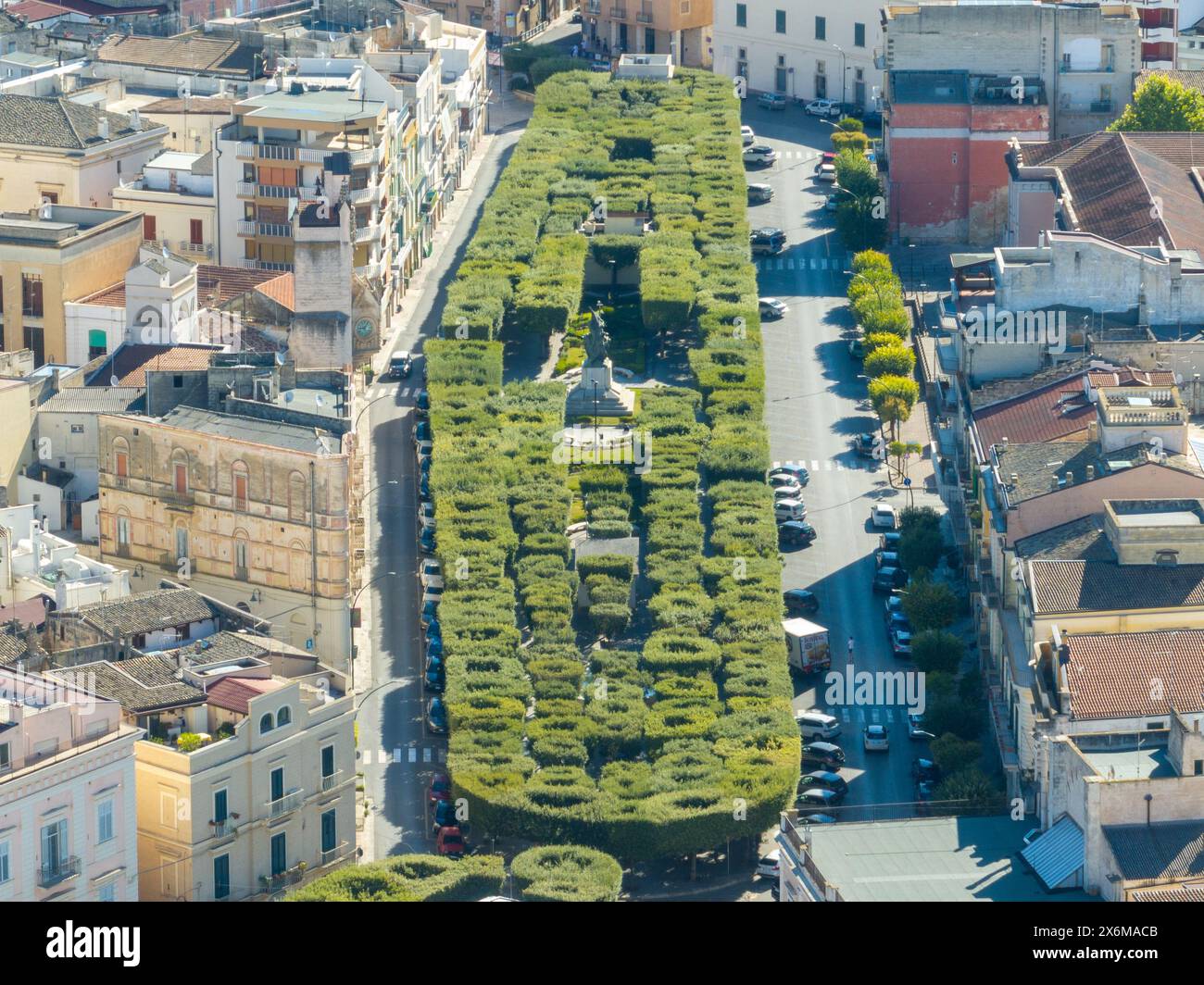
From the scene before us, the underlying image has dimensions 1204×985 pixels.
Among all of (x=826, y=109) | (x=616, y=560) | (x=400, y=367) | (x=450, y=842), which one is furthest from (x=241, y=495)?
(x=826, y=109)

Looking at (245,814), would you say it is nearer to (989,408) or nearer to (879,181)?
(989,408)

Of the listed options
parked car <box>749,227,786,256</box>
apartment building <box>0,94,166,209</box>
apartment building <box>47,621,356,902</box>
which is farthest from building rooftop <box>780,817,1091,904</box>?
parked car <box>749,227,786,256</box>

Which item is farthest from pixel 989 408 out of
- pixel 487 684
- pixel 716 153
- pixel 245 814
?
pixel 716 153

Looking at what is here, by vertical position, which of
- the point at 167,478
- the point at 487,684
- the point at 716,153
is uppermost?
the point at 716,153

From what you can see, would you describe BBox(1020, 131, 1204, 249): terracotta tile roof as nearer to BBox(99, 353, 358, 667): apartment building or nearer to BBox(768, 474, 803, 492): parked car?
BBox(768, 474, 803, 492): parked car

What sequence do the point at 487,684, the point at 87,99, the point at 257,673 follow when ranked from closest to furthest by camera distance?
the point at 257,673, the point at 487,684, the point at 87,99

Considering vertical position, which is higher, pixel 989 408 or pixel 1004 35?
pixel 1004 35

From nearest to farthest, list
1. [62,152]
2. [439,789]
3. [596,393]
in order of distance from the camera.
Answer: [439,789], [596,393], [62,152]

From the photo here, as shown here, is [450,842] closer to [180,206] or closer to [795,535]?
[795,535]
